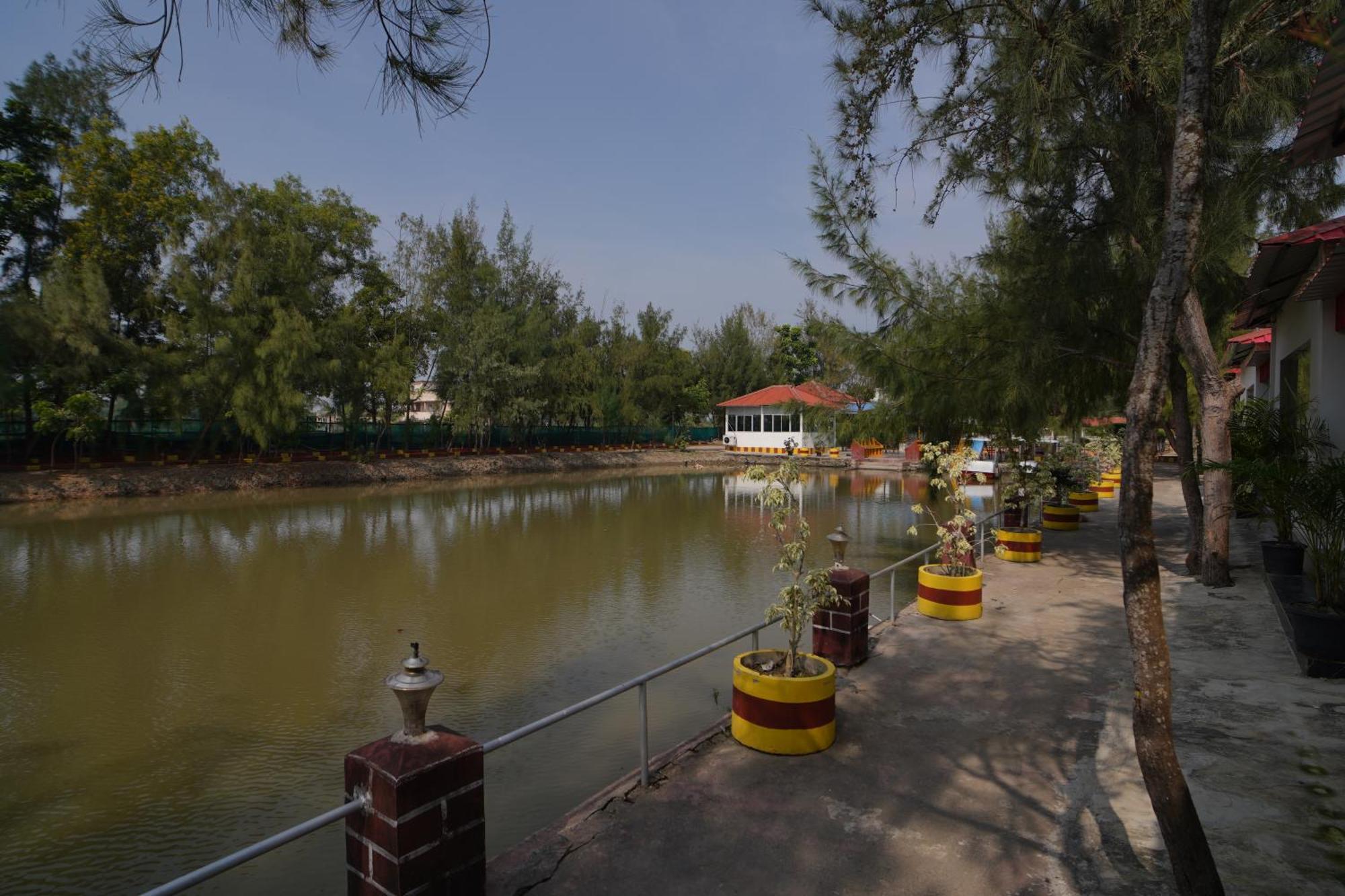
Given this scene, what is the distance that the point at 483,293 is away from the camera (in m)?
36.2

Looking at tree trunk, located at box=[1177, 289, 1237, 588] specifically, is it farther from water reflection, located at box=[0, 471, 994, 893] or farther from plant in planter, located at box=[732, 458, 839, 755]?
plant in planter, located at box=[732, 458, 839, 755]

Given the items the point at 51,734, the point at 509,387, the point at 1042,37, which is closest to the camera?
the point at 1042,37

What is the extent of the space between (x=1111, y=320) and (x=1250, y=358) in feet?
17.6

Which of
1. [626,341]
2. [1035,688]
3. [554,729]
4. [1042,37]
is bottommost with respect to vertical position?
[554,729]

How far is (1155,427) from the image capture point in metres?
2.57

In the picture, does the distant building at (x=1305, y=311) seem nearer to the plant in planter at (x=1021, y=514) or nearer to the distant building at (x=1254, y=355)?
the distant building at (x=1254, y=355)

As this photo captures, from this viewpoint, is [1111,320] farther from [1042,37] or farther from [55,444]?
[55,444]

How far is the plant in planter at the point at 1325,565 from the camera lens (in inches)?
195

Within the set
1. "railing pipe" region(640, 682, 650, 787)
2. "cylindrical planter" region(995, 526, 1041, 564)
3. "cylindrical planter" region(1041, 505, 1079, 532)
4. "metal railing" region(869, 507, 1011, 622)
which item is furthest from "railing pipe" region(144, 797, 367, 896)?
"cylindrical planter" region(1041, 505, 1079, 532)

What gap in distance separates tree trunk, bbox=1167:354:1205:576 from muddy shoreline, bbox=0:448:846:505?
988 inches

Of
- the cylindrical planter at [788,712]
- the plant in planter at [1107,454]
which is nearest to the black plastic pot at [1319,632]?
the cylindrical planter at [788,712]

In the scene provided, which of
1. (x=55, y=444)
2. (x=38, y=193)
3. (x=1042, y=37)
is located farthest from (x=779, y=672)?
(x=55, y=444)

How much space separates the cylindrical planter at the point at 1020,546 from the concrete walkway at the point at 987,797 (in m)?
4.30

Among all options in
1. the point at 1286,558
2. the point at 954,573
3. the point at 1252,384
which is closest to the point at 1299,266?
the point at 1286,558
